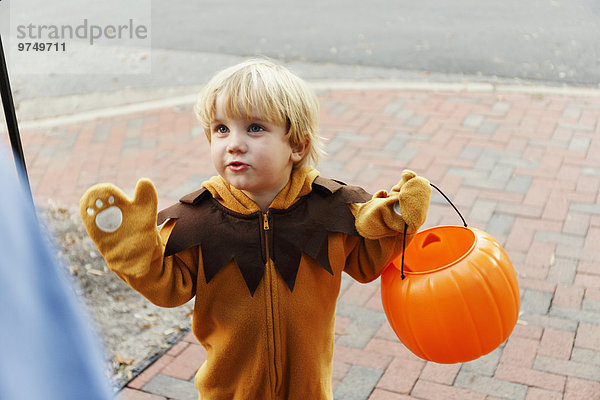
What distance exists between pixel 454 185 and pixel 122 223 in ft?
11.3

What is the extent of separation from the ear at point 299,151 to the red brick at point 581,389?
5.53 ft

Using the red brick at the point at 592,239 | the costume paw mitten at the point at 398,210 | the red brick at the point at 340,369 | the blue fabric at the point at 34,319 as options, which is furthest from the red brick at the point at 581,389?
the blue fabric at the point at 34,319

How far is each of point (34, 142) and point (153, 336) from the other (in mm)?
3224

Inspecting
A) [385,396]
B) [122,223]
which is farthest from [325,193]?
[385,396]

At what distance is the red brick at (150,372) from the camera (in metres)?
3.06

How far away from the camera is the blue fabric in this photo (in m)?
0.84

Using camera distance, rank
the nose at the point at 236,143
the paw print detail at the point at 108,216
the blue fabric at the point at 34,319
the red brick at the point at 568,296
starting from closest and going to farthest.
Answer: the blue fabric at the point at 34,319 → the paw print detail at the point at 108,216 → the nose at the point at 236,143 → the red brick at the point at 568,296

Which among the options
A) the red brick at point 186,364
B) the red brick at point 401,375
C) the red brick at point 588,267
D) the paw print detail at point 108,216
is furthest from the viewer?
the red brick at point 588,267

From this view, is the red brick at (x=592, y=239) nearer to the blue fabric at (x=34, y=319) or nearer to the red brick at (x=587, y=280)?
the red brick at (x=587, y=280)

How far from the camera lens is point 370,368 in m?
3.15

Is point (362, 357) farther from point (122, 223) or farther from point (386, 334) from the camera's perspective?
point (122, 223)

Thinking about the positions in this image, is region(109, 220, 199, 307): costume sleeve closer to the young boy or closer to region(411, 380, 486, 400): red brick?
the young boy

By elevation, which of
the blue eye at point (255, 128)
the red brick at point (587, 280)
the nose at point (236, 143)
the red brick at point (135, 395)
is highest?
the blue eye at point (255, 128)

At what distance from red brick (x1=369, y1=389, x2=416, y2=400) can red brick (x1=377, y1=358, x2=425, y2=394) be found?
0.08 ft
